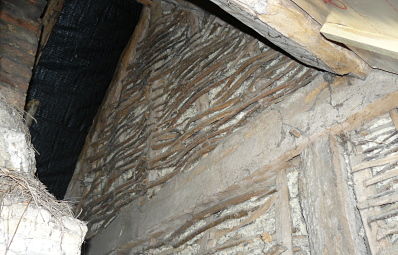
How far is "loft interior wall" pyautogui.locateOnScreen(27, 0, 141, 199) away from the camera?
370 cm

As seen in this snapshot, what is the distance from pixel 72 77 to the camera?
3.83 metres

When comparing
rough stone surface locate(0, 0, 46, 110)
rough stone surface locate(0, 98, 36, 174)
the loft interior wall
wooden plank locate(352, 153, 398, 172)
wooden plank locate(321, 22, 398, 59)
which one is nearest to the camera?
wooden plank locate(321, 22, 398, 59)

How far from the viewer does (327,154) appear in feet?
5.84

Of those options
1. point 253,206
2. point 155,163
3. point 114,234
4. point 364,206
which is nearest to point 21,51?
point 155,163

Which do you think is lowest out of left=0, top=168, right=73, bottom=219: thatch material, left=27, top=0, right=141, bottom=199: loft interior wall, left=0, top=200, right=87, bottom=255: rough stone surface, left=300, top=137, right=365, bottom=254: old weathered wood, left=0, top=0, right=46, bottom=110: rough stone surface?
left=0, top=200, right=87, bottom=255: rough stone surface

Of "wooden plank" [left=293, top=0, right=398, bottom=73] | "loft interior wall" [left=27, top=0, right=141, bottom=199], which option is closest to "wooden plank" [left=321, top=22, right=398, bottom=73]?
"wooden plank" [left=293, top=0, right=398, bottom=73]

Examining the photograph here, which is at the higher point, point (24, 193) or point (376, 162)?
point (376, 162)

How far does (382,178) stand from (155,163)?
1706 millimetres

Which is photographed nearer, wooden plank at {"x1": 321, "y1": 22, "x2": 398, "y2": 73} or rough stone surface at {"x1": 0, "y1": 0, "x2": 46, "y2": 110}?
wooden plank at {"x1": 321, "y1": 22, "x2": 398, "y2": 73}

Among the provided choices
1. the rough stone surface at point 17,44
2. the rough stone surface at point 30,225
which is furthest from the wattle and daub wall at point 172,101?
the rough stone surface at point 30,225

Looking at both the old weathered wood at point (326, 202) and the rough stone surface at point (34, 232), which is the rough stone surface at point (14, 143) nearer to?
the rough stone surface at point (34, 232)

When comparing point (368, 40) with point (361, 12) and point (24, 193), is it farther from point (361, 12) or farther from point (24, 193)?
point (24, 193)

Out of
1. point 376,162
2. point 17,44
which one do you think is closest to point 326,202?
point 376,162

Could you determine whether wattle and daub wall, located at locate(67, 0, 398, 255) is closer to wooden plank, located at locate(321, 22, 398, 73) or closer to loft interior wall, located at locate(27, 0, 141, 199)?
wooden plank, located at locate(321, 22, 398, 73)
